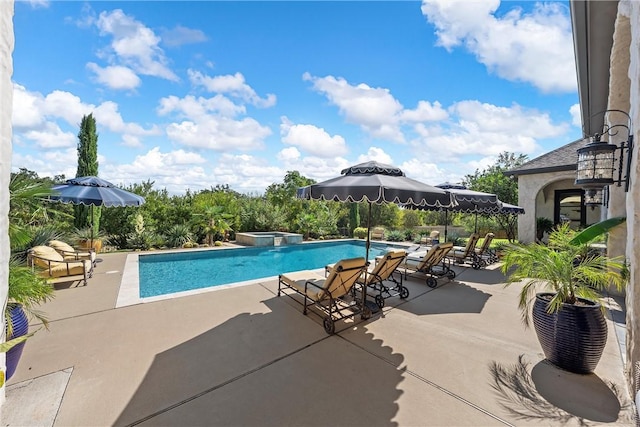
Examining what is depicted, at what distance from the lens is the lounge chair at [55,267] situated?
645 centimetres

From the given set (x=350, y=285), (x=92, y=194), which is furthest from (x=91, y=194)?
(x=350, y=285)

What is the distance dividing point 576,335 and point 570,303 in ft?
1.19

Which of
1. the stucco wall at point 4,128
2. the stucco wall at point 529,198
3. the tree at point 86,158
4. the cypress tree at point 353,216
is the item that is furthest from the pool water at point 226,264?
the stucco wall at point 529,198

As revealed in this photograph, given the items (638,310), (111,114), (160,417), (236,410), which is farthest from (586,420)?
(111,114)

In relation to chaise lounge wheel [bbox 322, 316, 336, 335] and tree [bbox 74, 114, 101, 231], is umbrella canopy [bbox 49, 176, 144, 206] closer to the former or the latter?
tree [bbox 74, 114, 101, 231]

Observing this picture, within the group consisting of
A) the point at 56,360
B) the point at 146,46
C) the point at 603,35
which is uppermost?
the point at 146,46

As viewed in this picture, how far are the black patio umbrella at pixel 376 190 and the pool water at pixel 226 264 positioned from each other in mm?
5689

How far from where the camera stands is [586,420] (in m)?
2.53

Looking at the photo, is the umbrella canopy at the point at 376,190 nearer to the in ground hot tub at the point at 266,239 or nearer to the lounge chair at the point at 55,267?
the lounge chair at the point at 55,267

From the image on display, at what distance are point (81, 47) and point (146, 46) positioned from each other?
6.90 ft

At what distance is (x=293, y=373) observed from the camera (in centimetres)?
323

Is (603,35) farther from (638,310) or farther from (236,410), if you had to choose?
(236,410)

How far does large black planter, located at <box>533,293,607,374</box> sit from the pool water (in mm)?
8224

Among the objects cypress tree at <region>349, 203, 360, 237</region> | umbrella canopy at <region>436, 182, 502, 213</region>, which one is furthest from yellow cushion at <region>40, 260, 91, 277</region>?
cypress tree at <region>349, 203, 360, 237</region>
